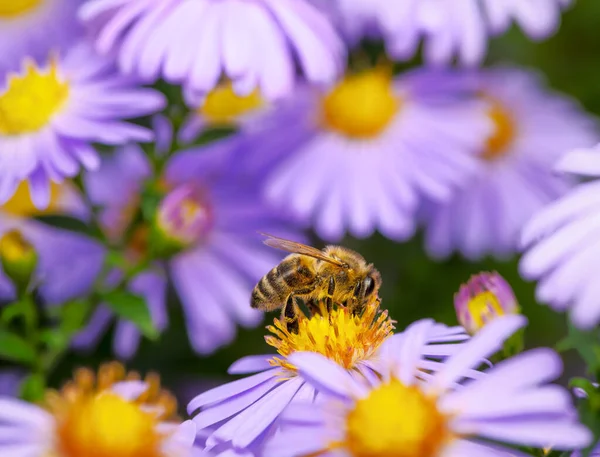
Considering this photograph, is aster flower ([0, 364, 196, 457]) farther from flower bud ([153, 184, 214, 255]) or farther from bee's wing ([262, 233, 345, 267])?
flower bud ([153, 184, 214, 255])

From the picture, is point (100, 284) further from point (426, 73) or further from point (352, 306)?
point (426, 73)

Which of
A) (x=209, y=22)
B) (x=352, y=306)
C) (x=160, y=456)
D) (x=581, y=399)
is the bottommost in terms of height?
(x=581, y=399)

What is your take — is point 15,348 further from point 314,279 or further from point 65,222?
point 314,279

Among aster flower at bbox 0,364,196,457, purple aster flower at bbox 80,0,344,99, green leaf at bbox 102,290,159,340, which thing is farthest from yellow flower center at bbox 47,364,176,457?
purple aster flower at bbox 80,0,344,99

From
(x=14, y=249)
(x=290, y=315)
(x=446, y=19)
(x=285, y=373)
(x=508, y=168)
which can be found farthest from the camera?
(x=508, y=168)

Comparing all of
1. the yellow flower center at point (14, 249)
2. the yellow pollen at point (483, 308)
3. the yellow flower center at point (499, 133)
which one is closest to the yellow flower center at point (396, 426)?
the yellow pollen at point (483, 308)

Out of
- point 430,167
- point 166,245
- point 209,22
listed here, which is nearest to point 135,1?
point 209,22

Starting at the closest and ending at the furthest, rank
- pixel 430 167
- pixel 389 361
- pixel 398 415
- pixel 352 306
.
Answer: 1. pixel 398 415
2. pixel 389 361
3. pixel 352 306
4. pixel 430 167

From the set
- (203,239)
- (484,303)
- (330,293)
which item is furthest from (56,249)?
(484,303)
